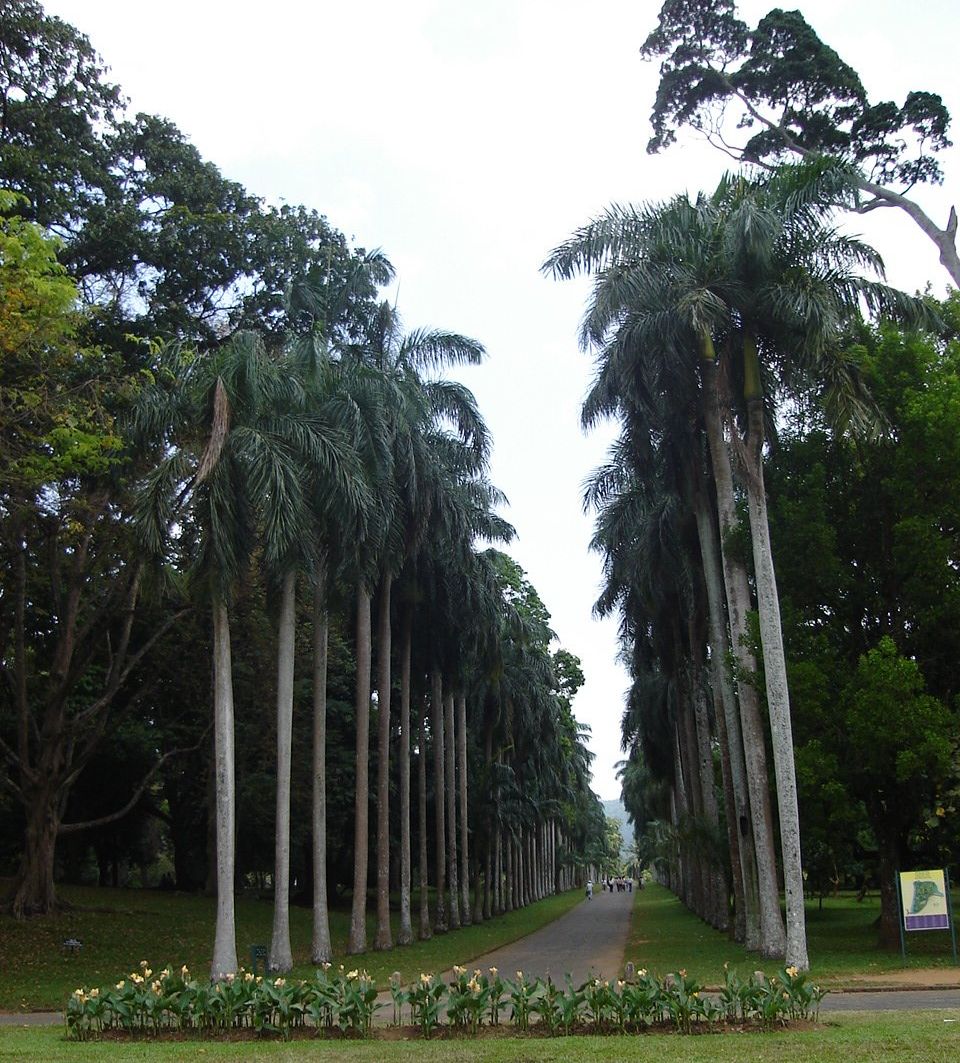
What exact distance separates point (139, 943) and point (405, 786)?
8.71 meters

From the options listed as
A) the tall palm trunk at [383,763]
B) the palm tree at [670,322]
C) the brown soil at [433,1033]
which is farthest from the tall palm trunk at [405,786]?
the brown soil at [433,1033]

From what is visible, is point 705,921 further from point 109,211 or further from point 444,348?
point 109,211

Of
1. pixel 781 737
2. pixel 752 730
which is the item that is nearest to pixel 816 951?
pixel 752 730

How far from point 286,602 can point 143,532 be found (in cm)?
375

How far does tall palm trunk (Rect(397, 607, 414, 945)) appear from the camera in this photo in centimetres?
3031

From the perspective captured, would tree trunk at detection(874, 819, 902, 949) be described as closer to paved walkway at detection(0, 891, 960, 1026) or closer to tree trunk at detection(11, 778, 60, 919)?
paved walkway at detection(0, 891, 960, 1026)

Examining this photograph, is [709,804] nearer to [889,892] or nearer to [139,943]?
[889,892]

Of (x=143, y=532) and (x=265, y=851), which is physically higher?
(x=143, y=532)

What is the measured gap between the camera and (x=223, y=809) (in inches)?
790

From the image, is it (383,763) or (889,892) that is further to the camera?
(383,763)

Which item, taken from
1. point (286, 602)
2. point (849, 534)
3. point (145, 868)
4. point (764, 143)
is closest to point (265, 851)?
point (145, 868)

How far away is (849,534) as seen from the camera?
83.9ft

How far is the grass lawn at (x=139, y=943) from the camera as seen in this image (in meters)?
20.4

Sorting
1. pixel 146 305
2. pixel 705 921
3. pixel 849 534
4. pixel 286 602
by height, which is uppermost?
pixel 146 305
